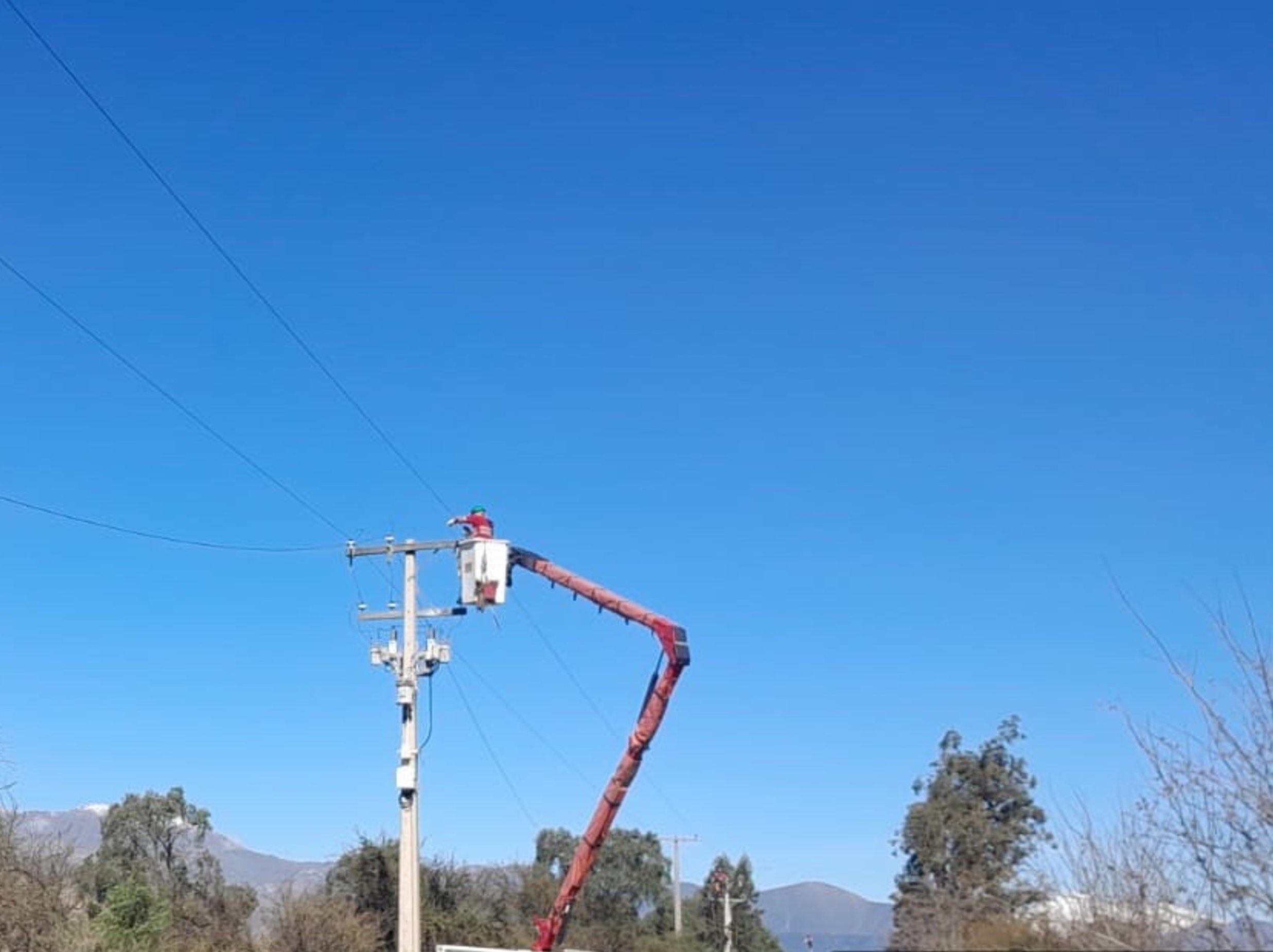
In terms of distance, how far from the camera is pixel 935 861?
17484 mm

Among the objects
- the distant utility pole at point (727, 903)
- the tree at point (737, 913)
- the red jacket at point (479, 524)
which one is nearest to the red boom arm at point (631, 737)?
the red jacket at point (479, 524)

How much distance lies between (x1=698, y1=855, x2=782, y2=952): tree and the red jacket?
4730cm

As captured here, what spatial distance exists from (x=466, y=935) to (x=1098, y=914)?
126 ft

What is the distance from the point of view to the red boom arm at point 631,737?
32.4m

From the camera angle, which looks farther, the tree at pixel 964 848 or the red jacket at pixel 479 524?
the red jacket at pixel 479 524

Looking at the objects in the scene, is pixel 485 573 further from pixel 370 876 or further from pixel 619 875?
pixel 619 875

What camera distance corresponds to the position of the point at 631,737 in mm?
32781

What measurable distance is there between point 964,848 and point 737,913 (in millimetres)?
65405

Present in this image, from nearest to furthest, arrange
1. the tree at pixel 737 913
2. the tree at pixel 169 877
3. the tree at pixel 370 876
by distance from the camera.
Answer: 1. the tree at pixel 169 877
2. the tree at pixel 370 876
3. the tree at pixel 737 913

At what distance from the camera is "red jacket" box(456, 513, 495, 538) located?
110ft

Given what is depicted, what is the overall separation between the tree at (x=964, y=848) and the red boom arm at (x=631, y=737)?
27.4 ft

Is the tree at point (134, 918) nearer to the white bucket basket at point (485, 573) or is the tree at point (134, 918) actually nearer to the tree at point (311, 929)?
the tree at point (311, 929)

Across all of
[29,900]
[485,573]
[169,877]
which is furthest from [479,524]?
[169,877]

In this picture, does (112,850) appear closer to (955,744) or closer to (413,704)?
(413,704)
